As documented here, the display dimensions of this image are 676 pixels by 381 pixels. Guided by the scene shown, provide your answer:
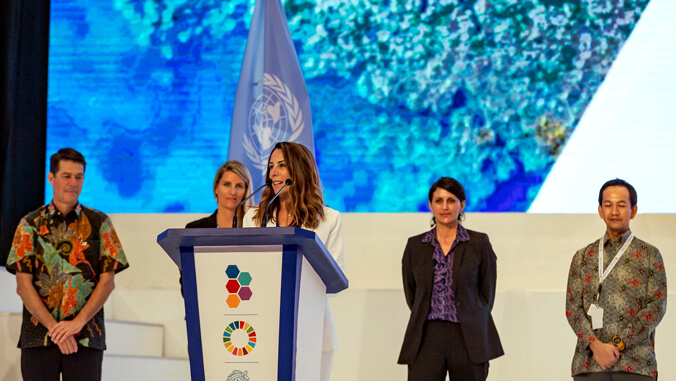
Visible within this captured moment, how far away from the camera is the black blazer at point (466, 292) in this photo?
10.9 feet

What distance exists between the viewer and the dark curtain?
17.0 ft

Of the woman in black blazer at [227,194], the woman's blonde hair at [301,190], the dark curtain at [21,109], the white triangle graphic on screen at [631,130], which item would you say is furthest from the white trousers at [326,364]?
the dark curtain at [21,109]

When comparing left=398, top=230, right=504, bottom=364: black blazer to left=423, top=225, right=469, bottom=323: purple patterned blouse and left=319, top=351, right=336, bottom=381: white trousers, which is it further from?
left=319, top=351, right=336, bottom=381: white trousers

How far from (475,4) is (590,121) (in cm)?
121

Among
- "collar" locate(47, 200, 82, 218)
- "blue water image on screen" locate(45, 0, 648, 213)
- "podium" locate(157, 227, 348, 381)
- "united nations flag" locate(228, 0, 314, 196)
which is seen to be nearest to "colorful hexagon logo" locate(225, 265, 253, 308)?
"podium" locate(157, 227, 348, 381)

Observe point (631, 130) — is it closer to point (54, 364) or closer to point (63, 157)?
point (63, 157)

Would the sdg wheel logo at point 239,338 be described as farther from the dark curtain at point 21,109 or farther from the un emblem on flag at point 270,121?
the dark curtain at point 21,109

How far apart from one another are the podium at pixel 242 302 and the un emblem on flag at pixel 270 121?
A: 3098mm

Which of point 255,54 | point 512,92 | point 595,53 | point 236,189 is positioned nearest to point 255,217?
point 236,189

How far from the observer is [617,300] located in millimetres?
3150

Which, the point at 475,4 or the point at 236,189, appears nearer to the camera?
the point at 236,189

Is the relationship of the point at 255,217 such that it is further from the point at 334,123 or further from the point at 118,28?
the point at 118,28

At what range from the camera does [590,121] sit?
526 cm

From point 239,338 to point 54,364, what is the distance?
1.69 meters
